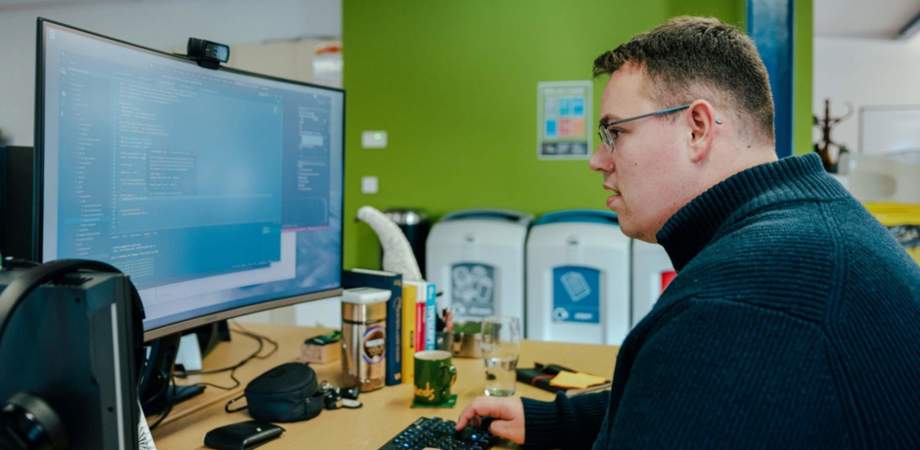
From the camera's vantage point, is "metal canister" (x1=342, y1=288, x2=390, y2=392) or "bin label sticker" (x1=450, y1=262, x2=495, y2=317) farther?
"bin label sticker" (x1=450, y1=262, x2=495, y2=317)

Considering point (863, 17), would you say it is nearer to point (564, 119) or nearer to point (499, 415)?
point (564, 119)

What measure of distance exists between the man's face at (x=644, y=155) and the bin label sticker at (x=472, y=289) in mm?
2694

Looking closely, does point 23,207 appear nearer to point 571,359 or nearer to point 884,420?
point 571,359

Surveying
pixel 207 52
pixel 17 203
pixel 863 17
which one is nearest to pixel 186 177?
pixel 207 52

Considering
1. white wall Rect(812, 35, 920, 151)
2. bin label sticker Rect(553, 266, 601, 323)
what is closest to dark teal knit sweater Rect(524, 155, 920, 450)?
bin label sticker Rect(553, 266, 601, 323)

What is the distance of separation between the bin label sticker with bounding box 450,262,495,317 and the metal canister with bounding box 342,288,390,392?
7.63 ft

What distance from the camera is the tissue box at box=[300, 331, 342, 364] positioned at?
164cm

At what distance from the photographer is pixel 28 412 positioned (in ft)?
2.09

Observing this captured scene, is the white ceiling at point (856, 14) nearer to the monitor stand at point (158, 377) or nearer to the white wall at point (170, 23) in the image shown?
the white wall at point (170, 23)

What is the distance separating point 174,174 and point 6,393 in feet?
1.86

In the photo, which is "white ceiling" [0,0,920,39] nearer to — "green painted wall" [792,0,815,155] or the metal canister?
"green painted wall" [792,0,815,155]

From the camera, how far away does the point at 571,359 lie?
171 cm

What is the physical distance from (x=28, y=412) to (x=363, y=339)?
806 mm

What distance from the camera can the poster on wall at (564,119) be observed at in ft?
14.1
